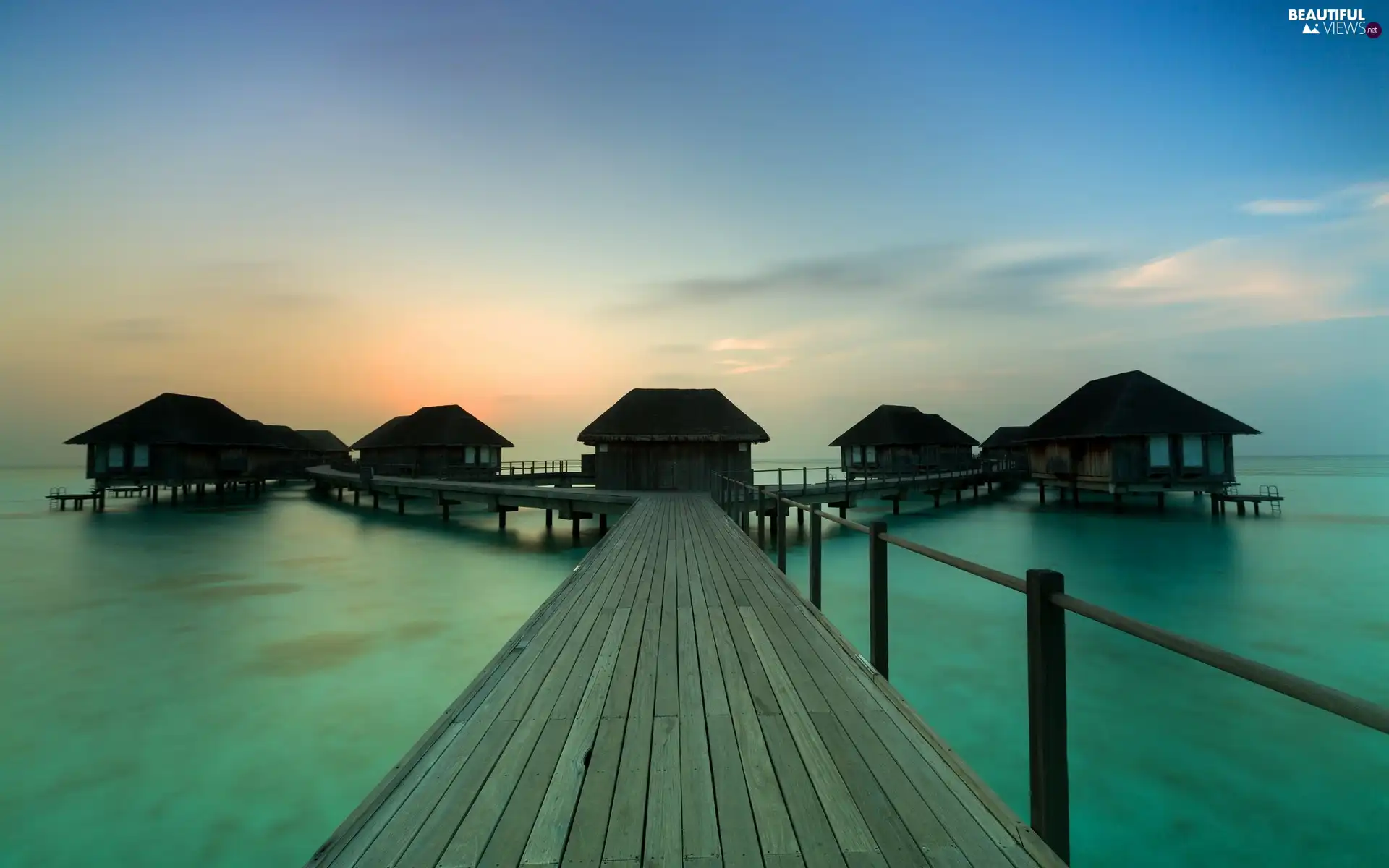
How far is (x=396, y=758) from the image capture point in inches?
292

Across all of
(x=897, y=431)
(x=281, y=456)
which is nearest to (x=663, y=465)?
(x=897, y=431)

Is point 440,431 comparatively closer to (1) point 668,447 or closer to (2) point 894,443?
(1) point 668,447

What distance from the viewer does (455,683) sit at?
9750mm

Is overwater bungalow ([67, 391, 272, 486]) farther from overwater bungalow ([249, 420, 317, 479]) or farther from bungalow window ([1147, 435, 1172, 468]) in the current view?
bungalow window ([1147, 435, 1172, 468])

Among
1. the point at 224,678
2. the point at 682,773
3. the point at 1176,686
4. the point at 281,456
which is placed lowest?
the point at 1176,686

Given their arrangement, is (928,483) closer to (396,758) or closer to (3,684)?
(396,758)

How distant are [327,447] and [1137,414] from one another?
7136 centimetres

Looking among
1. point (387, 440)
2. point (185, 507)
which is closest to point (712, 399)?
point (387, 440)

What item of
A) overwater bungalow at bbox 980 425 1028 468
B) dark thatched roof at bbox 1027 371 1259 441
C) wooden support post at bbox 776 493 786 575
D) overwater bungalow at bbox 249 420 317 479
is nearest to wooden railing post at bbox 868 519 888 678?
wooden support post at bbox 776 493 786 575

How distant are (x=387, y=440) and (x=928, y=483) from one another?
33.2 m

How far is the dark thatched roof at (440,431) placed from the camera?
39.6 metres

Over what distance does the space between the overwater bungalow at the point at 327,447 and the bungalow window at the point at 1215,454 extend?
7034 centimetres

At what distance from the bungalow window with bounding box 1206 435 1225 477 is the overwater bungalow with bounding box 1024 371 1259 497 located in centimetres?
3

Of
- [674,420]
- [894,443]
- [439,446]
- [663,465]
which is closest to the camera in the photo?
[663,465]
